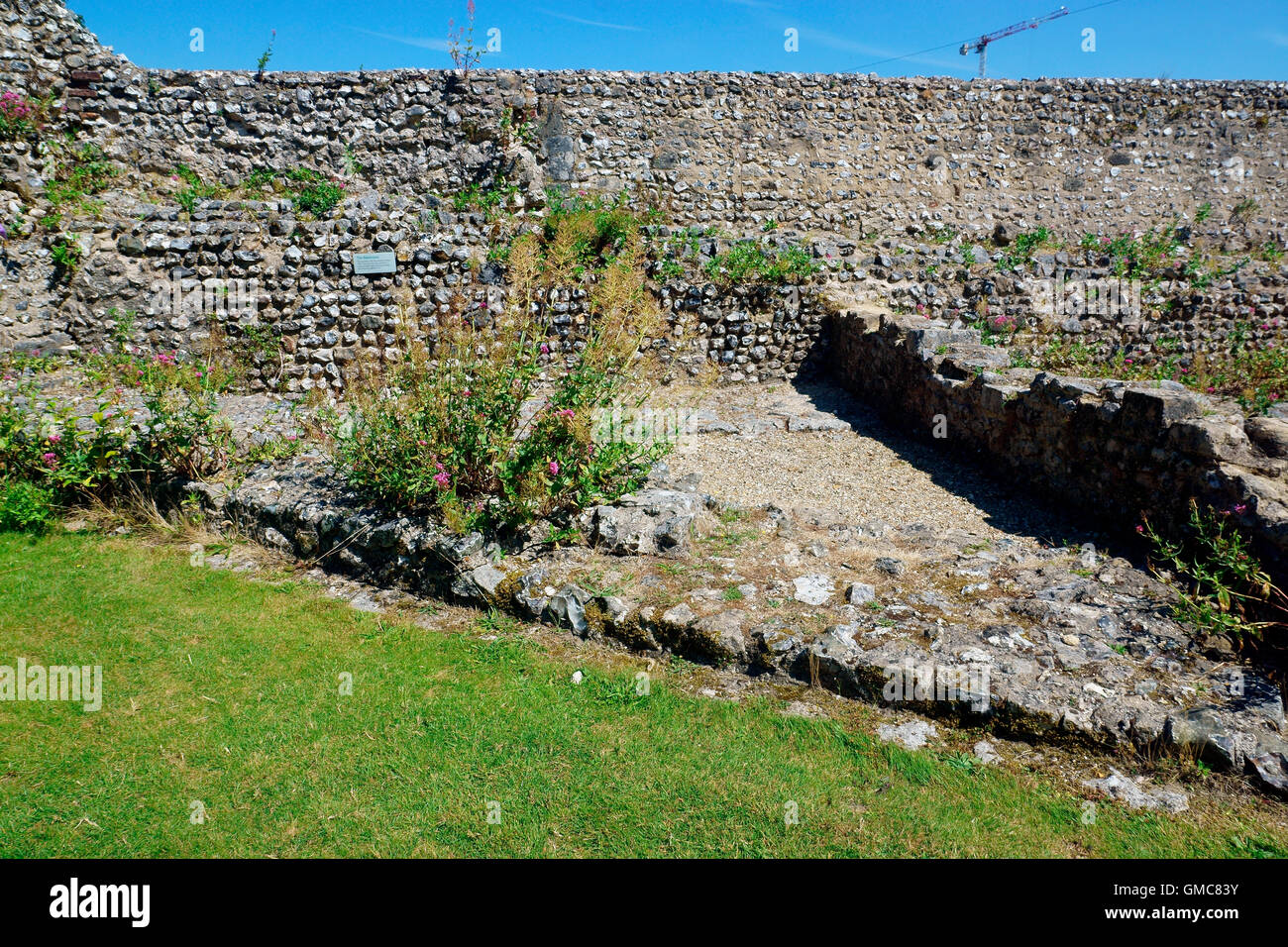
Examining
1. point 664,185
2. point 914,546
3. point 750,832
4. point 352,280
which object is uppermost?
point 664,185

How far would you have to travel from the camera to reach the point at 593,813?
3.34m

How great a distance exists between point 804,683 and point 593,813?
1.51 meters

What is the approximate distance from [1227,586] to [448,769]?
184 inches

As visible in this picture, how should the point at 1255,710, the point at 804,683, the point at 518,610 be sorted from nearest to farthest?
the point at 1255,710
the point at 804,683
the point at 518,610

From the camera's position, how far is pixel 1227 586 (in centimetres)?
441

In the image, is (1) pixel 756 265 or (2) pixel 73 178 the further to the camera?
(1) pixel 756 265

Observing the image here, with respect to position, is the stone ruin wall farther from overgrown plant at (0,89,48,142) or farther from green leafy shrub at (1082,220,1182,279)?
green leafy shrub at (1082,220,1182,279)

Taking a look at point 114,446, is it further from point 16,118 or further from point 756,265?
point 756,265

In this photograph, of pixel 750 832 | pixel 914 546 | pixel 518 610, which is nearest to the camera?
pixel 750 832

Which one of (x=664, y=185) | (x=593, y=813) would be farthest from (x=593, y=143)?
(x=593, y=813)

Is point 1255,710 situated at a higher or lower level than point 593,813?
higher

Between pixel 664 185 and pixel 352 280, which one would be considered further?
pixel 664 185

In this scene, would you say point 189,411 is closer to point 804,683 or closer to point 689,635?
point 689,635

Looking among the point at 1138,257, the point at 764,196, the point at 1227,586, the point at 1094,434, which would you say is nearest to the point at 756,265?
the point at 764,196
